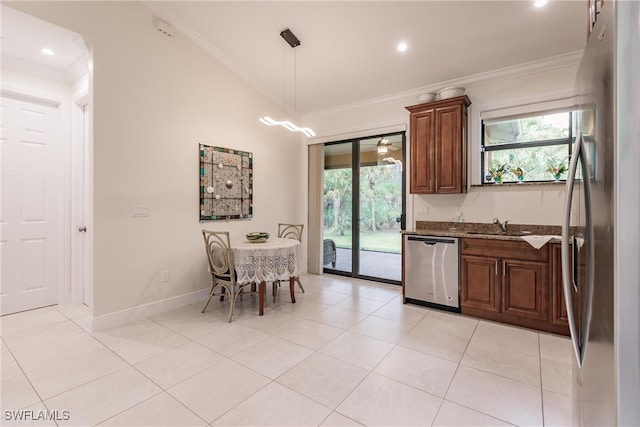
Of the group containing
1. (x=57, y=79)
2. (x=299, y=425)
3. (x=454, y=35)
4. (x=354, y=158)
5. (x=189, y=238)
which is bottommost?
(x=299, y=425)

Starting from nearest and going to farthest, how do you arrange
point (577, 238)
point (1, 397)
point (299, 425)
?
1. point (577, 238)
2. point (299, 425)
3. point (1, 397)

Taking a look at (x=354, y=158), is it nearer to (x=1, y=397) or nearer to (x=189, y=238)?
(x=189, y=238)

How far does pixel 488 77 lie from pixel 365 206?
2438 millimetres

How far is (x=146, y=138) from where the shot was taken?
314 cm

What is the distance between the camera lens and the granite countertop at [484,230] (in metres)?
3.10

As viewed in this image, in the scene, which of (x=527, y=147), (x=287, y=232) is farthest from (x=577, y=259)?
(x=287, y=232)

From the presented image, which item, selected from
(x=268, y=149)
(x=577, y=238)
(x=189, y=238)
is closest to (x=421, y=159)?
(x=268, y=149)

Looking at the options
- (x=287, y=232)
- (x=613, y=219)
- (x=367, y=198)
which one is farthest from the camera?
(x=287, y=232)

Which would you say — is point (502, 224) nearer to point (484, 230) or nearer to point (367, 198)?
point (484, 230)

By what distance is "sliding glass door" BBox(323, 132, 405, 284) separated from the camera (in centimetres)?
447

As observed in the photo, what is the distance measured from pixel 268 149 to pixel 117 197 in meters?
2.33

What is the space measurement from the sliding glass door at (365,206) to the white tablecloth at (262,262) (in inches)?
71.3

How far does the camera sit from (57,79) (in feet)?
11.1

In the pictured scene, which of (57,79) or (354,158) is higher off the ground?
(57,79)
